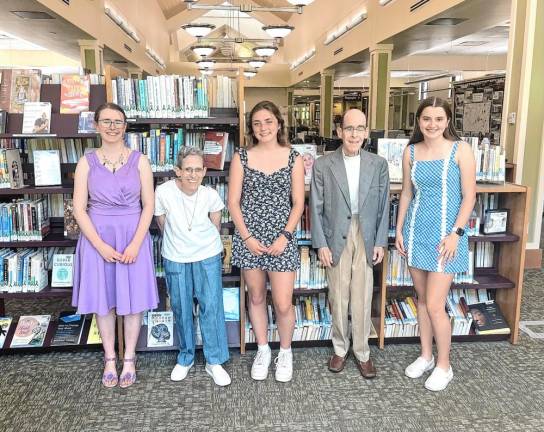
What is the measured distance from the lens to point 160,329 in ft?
11.1

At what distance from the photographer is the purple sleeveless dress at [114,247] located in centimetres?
275

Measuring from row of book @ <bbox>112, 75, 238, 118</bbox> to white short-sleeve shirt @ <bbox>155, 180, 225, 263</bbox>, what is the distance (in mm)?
580

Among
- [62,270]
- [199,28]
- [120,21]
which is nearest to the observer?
[62,270]

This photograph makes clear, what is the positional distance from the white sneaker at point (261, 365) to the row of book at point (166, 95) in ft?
5.21

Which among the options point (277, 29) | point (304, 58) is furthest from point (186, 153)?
point (304, 58)

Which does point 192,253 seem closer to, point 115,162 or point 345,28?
point 115,162

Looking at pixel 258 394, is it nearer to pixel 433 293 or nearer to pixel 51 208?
pixel 433 293

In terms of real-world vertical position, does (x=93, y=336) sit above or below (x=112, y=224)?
below

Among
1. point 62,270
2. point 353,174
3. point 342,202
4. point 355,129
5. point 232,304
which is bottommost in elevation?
point 232,304

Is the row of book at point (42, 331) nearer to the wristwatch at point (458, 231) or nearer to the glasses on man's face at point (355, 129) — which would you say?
the glasses on man's face at point (355, 129)

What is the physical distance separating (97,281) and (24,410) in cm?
80

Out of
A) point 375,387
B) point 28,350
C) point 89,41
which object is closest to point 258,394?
point 375,387

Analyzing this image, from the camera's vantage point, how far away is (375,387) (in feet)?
9.68

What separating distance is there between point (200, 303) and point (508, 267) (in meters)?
2.28
